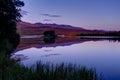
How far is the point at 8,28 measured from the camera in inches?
1679

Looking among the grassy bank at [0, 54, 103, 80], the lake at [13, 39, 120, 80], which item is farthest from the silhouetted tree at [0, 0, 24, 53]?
the grassy bank at [0, 54, 103, 80]

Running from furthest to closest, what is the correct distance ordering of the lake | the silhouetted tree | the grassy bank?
the silhouetted tree, the lake, the grassy bank

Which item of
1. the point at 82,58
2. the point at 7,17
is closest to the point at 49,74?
the point at 82,58

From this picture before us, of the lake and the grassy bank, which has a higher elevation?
the grassy bank

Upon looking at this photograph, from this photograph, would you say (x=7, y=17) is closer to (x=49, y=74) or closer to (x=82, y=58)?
(x=82, y=58)

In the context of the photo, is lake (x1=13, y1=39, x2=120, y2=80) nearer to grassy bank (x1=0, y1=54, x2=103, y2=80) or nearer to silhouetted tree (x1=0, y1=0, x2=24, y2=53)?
silhouetted tree (x1=0, y1=0, x2=24, y2=53)

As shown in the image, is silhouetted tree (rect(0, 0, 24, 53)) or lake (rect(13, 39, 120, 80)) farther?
silhouetted tree (rect(0, 0, 24, 53))

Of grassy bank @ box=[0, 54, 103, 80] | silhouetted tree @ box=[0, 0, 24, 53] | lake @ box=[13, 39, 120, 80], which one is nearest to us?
grassy bank @ box=[0, 54, 103, 80]

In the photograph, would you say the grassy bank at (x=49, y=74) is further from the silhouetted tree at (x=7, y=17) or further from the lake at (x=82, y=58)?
the silhouetted tree at (x=7, y=17)

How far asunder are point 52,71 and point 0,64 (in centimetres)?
442

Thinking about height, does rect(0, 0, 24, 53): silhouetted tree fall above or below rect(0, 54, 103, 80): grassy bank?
above

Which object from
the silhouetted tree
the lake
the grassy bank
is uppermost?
the silhouetted tree

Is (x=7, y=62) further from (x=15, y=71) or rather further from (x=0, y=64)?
(x=15, y=71)

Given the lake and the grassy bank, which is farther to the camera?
the lake
